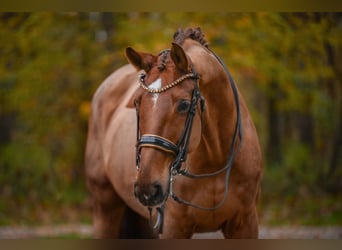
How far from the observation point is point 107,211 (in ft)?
14.4

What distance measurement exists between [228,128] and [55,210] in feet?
22.1

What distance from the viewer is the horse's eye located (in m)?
2.54

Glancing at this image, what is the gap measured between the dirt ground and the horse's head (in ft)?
17.6

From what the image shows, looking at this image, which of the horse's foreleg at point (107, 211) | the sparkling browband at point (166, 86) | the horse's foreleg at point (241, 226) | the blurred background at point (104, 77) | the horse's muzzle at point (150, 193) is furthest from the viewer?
the blurred background at point (104, 77)

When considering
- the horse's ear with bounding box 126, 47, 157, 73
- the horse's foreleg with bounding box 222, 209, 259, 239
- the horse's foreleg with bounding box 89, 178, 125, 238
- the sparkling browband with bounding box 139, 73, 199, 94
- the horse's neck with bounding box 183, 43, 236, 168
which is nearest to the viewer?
the sparkling browband with bounding box 139, 73, 199, 94

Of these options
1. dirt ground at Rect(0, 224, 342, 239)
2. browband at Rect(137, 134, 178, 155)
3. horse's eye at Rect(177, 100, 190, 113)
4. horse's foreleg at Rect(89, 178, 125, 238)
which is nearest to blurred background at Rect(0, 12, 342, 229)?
dirt ground at Rect(0, 224, 342, 239)

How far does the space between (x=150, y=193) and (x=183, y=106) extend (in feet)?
1.43

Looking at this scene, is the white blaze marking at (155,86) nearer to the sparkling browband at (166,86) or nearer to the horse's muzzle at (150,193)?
the sparkling browband at (166,86)

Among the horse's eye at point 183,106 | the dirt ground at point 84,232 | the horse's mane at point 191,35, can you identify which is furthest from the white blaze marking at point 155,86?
the dirt ground at point 84,232

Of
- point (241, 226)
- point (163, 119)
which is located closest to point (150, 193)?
point (163, 119)

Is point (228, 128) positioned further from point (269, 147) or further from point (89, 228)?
point (269, 147)

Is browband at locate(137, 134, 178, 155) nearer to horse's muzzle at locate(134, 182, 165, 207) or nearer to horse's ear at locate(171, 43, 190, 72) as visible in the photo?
horse's muzzle at locate(134, 182, 165, 207)

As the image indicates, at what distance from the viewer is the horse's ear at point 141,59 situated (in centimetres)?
269

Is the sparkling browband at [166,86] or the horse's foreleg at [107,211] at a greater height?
the sparkling browband at [166,86]
